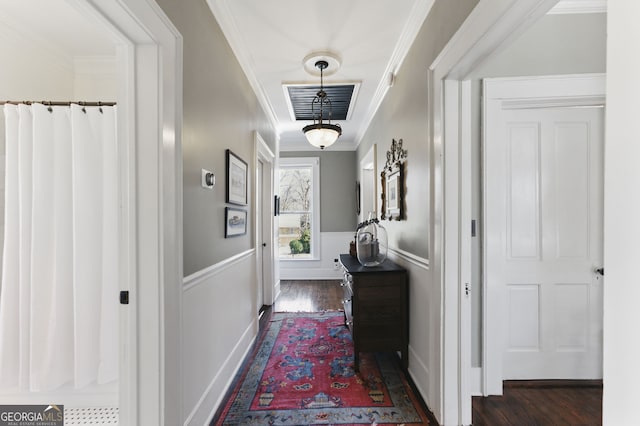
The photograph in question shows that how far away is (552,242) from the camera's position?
205 cm

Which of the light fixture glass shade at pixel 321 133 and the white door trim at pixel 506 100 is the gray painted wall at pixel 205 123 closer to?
the light fixture glass shade at pixel 321 133

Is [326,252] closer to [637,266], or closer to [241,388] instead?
[241,388]

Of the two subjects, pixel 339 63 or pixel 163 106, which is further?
pixel 339 63

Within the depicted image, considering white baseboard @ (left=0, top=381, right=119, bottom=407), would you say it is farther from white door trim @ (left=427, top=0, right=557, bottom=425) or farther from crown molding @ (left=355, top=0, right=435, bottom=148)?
crown molding @ (left=355, top=0, right=435, bottom=148)

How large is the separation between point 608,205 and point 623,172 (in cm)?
8

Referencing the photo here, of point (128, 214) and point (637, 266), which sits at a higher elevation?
point (128, 214)

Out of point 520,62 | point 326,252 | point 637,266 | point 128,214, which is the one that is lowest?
point 326,252

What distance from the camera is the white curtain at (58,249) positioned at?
1745mm

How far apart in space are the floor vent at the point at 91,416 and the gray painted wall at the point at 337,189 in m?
4.19

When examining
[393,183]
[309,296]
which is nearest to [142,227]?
[393,183]

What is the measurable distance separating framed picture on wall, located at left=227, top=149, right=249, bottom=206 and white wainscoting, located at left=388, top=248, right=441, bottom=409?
4.70 ft

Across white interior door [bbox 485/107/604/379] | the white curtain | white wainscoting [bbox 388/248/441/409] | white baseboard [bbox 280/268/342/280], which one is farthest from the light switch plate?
white baseboard [bbox 280/268/342/280]

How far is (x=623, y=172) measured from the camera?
622mm

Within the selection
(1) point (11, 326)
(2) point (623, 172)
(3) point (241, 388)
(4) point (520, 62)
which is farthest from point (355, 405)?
(4) point (520, 62)
